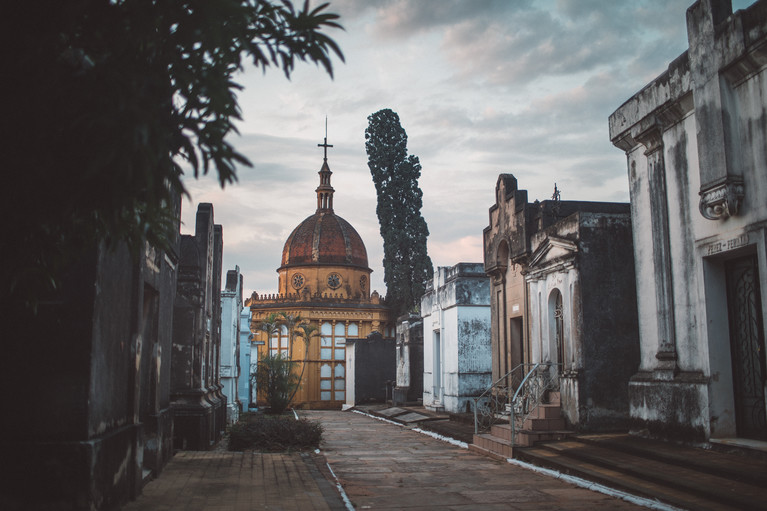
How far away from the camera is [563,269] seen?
13508mm

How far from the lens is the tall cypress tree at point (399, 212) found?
4141cm

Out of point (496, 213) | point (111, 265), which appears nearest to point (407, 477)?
point (111, 265)

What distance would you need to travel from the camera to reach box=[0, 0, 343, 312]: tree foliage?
320 cm

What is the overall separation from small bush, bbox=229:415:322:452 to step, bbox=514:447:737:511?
4314 mm

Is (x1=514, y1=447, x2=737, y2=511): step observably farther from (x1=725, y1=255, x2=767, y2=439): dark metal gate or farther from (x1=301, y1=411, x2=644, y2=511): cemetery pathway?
(x1=725, y1=255, x2=767, y2=439): dark metal gate

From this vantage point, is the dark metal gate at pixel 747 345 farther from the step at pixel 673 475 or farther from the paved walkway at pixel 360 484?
the paved walkway at pixel 360 484

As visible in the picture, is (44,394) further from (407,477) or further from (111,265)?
(407,477)

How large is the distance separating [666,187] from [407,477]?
19.2 ft

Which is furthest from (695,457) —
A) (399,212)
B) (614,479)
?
(399,212)

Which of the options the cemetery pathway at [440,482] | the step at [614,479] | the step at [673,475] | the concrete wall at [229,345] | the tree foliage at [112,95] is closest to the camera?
the tree foliage at [112,95]

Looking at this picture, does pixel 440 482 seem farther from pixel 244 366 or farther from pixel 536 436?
pixel 244 366

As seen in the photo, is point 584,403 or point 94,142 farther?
point 584,403

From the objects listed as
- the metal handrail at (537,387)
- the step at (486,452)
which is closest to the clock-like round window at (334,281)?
the metal handrail at (537,387)

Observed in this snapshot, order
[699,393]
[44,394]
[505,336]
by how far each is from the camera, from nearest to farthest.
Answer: [44,394] < [699,393] < [505,336]
